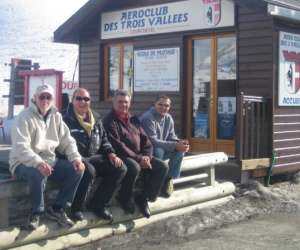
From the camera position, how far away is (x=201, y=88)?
1173 centimetres

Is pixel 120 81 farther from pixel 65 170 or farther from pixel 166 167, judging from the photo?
pixel 65 170

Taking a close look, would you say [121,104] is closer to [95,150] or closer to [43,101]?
[95,150]

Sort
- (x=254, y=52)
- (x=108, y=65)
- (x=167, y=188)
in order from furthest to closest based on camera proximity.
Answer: (x=108, y=65)
(x=254, y=52)
(x=167, y=188)

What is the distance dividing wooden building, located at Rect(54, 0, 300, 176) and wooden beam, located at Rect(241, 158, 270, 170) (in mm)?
100

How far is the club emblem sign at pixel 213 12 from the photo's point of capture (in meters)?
11.3

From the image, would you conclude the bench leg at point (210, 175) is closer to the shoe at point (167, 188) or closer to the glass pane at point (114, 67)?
the shoe at point (167, 188)

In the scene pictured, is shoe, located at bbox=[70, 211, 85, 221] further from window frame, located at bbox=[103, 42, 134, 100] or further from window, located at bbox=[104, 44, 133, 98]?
window frame, located at bbox=[103, 42, 134, 100]

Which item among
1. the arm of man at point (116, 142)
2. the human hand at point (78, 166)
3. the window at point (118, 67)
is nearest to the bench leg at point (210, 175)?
the arm of man at point (116, 142)

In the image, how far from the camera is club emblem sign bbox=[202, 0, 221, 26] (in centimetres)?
1132

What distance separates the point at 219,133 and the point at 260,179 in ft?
4.08

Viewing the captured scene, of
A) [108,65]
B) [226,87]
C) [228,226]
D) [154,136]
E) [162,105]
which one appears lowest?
[228,226]


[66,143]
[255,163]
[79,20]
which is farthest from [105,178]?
[79,20]

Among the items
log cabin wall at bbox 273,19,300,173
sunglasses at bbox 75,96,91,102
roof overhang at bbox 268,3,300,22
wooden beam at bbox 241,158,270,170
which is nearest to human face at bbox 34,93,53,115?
sunglasses at bbox 75,96,91,102

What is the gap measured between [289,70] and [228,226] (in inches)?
150
